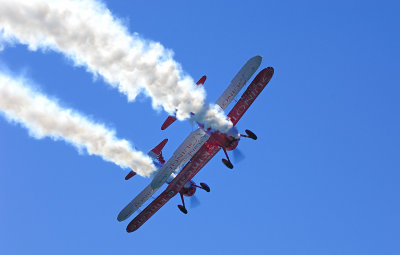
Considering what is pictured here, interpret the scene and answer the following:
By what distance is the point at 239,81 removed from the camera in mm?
39000

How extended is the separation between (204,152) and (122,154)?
4.72 metres

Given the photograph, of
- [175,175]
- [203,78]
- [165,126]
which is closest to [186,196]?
[175,175]

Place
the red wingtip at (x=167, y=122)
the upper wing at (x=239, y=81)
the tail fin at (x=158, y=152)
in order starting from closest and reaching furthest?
1. the upper wing at (x=239, y=81)
2. the red wingtip at (x=167, y=122)
3. the tail fin at (x=158, y=152)

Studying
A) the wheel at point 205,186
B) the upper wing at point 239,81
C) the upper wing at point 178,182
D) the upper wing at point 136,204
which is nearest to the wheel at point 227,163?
the upper wing at point 178,182

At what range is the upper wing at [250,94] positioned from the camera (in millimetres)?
39094

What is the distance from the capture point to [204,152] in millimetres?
40594

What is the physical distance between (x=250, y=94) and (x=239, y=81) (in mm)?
989

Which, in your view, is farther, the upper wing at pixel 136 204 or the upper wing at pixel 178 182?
the upper wing at pixel 136 204

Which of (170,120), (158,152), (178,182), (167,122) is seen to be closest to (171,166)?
(178,182)

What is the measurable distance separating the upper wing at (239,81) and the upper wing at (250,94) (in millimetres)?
542

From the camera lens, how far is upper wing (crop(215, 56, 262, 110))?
38125mm

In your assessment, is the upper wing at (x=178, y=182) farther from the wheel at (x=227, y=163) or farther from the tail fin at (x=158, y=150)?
the tail fin at (x=158, y=150)

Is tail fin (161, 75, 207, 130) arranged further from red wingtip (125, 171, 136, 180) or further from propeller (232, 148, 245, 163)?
propeller (232, 148, 245, 163)

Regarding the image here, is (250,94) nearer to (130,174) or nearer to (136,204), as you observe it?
(130,174)
